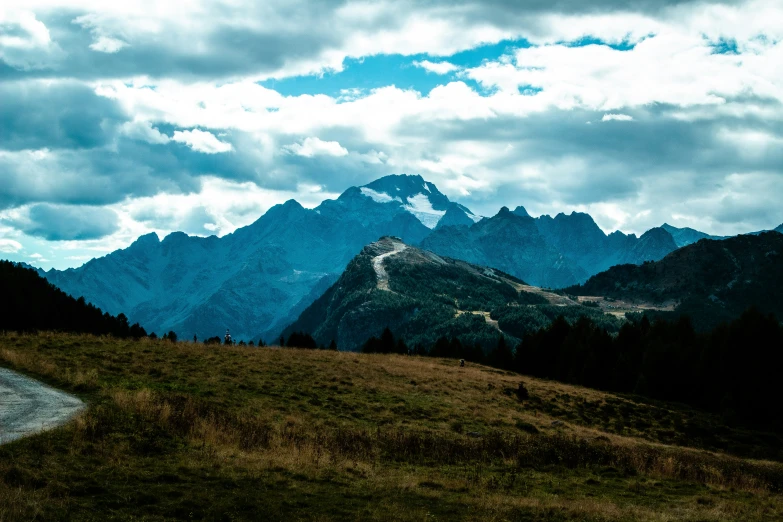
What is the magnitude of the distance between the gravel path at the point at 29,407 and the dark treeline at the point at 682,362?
57124 mm

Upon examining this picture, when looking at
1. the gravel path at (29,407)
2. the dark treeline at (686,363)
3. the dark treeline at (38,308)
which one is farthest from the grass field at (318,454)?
the dark treeline at (38,308)

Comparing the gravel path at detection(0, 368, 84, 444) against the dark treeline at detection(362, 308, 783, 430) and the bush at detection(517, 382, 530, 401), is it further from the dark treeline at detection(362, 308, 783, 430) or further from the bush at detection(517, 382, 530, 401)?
the dark treeline at detection(362, 308, 783, 430)

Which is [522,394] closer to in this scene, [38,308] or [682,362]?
[682,362]

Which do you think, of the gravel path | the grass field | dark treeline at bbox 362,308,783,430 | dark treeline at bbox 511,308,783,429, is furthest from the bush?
the gravel path

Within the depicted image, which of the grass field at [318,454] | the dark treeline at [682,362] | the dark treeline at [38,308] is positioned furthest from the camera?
the dark treeline at [38,308]

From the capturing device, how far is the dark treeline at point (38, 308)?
120m

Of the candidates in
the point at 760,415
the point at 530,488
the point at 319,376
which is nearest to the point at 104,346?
the point at 319,376

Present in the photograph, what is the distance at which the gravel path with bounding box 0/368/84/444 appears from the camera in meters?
20.8

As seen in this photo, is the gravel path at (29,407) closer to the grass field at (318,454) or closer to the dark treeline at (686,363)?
the grass field at (318,454)

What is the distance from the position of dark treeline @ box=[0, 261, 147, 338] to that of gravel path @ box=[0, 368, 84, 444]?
2842 inches

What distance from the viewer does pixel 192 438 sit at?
22.6m

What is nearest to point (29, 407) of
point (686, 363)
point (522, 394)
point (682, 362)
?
point (522, 394)

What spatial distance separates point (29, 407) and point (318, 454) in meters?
11.6

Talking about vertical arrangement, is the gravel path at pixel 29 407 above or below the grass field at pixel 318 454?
above
